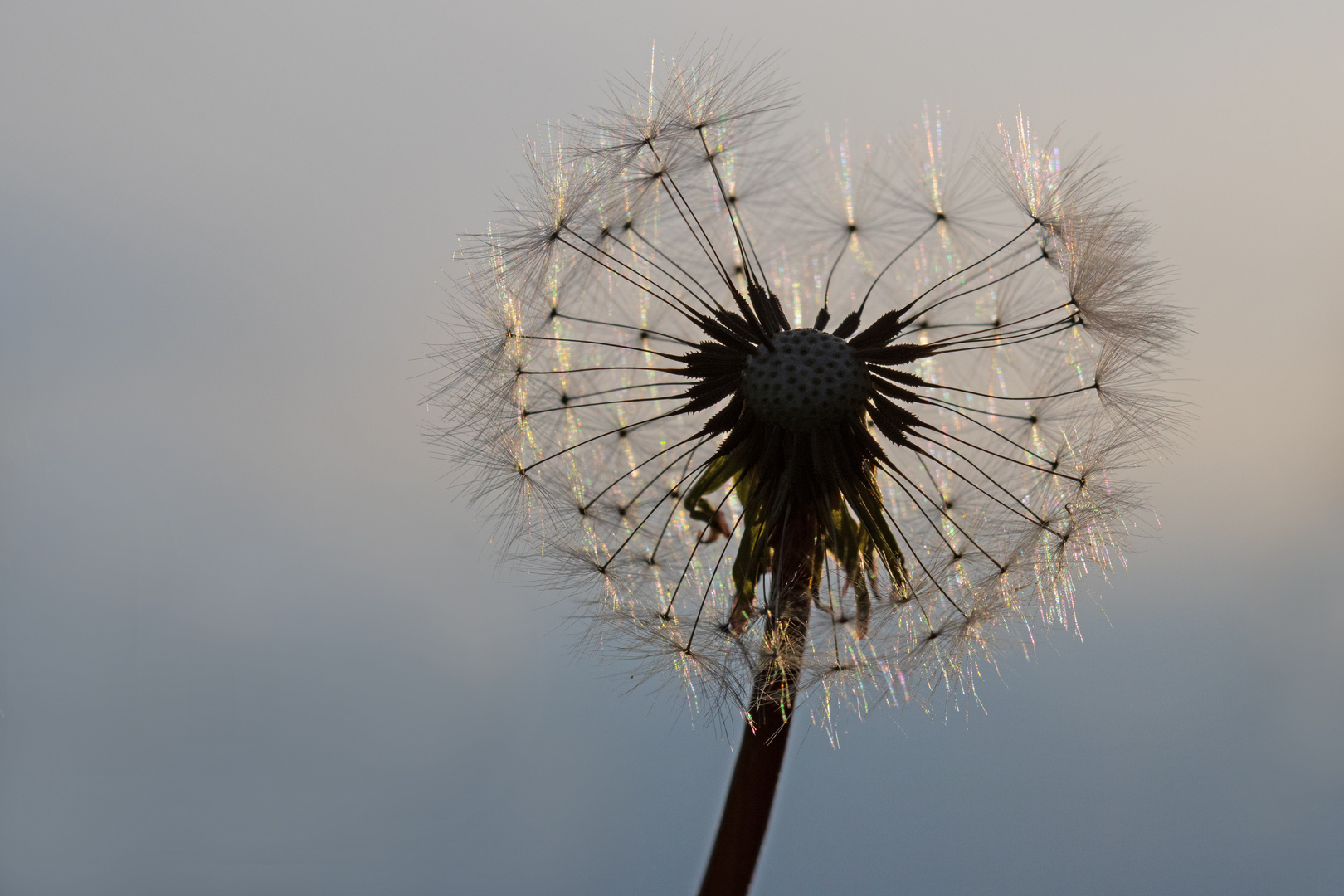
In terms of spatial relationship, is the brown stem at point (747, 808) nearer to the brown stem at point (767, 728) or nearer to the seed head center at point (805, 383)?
the brown stem at point (767, 728)

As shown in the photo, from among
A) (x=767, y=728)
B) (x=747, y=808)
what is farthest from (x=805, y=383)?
(x=747, y=808)

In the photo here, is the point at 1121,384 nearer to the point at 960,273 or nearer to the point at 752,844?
the point at 960,273

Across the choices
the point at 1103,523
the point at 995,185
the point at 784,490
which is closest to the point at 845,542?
the point at 784,490

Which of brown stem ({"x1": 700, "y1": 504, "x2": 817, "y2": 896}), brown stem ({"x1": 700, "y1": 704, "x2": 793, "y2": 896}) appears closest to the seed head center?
brown stem ({"x1": 700, "y1": 504, "x2": 817, "y2": 896})

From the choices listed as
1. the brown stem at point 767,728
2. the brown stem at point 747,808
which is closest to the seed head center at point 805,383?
the brown stem at point 767,728

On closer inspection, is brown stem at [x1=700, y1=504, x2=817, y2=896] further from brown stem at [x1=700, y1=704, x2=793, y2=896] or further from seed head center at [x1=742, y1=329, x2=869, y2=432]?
seed head center at [x1=742, y1=329, x2=869, y2=432]

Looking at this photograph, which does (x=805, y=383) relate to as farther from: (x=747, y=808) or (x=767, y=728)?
(x=747, y=808)
